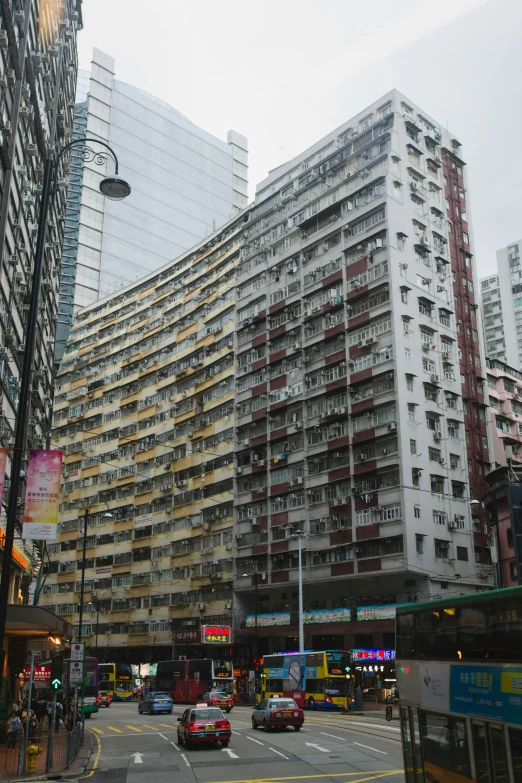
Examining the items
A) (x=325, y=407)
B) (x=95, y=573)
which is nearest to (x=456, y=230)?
(x=325, y=407)

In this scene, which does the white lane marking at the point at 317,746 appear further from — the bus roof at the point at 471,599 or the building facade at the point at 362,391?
the building facade at the point at 362,391

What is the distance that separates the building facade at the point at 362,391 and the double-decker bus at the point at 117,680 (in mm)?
13949

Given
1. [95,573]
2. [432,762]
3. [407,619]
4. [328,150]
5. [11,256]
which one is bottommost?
[432,762]

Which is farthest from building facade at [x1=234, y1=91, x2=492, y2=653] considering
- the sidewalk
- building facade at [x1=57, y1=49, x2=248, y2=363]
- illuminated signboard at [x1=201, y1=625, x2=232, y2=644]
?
building facade at [x1=57, y1=49, x2=248, y2=363]

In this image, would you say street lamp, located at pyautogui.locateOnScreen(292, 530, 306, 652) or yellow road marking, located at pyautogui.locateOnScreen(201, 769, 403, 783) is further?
street lamp, located at pyautogui.locateOnScreen(292, 530, 306, 652)

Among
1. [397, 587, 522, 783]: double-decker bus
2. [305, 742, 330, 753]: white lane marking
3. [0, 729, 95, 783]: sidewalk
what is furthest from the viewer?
[305, 742, 330, 753]: white lane marking

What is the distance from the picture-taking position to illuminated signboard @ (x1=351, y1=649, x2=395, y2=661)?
169 ft

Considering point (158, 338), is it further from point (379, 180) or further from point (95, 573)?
point (379, 180)

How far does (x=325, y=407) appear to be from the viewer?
5975 centimetres

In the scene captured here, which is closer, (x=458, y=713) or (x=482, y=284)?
(x=458, y=713)

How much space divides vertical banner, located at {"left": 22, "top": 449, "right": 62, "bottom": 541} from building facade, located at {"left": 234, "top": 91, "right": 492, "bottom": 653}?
35.3 meters

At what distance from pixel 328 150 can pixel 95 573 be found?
4833 centimetres

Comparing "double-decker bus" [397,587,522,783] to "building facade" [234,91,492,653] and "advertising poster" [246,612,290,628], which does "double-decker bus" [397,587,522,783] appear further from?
"advertising poster" [246,612,290,628]

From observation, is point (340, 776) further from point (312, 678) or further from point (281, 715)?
point (312, 678)
